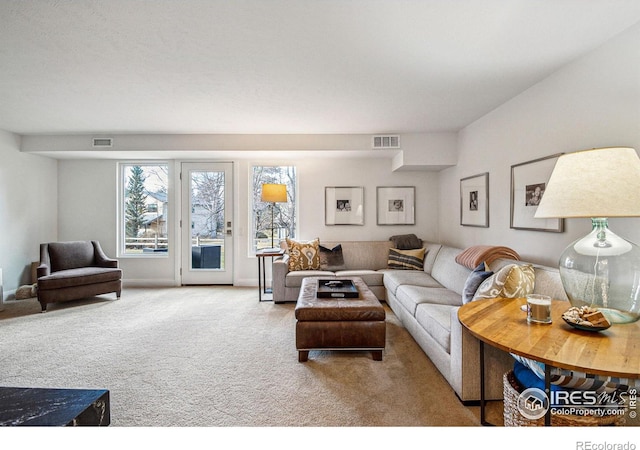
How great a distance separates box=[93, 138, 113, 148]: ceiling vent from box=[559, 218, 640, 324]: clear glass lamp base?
541 centimetres

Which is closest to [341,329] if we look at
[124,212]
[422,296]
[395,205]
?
[422,296]

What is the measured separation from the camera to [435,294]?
9.61 feet

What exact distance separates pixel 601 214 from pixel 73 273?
17.2ft

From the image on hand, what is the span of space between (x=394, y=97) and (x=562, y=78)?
4.47 ft

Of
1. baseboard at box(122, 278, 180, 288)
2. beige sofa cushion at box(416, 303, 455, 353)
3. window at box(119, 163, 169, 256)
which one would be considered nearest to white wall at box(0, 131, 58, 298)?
window at box(119, 163, 169, 256)

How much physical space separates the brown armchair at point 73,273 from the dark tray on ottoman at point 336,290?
10.3 ft

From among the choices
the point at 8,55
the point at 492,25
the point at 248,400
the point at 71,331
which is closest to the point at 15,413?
the point at 248,400

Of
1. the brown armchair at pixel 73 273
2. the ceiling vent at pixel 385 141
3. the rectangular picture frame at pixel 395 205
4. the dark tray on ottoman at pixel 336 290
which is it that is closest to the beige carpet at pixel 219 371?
the brown armchair at pixel 73 273

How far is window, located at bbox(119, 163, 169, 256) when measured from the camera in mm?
5160

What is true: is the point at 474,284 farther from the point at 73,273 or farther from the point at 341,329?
the point at 73,273

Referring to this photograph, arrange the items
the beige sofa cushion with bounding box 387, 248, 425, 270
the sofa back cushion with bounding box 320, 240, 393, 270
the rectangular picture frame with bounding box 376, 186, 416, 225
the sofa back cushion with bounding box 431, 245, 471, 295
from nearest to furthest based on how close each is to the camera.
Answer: the sofa back cushion with bounding box 431, 245, 471, 295 < the beige sofa cushion with bounding box 387, 248, 425, 270 < the sofa back cushion with bounding box 320, 240, 393, 270 < the rectangular picture frame with bounding box 376, 186, 416, 225

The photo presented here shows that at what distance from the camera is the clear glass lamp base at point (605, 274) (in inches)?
53.3

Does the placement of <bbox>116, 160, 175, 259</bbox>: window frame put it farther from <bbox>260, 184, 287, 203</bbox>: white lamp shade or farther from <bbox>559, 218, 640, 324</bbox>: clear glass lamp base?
<bbox>559, 218, 640, 324</bbox>: clear glass lamp base

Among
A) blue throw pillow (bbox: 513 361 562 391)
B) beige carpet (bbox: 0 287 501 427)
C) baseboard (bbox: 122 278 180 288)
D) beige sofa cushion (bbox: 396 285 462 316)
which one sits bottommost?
beige carpet (bbox: 0 287 501 427)
